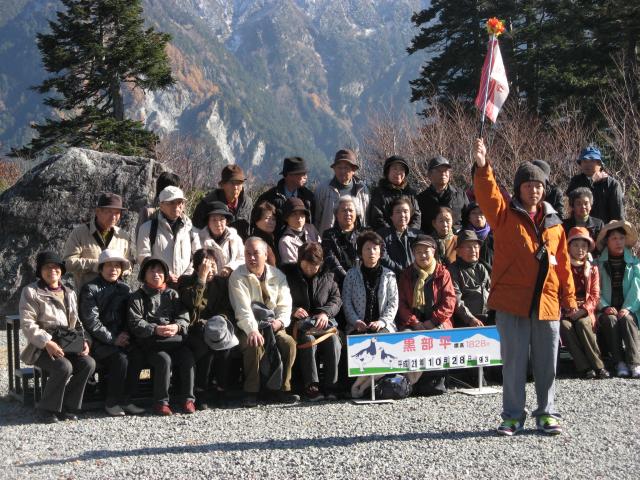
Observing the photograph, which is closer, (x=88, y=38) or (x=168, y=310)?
(x=168, y=310)

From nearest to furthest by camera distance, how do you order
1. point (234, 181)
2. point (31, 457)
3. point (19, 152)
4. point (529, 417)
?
point (31, 457), point (529, 417), point (234, 181), point (19, 152)

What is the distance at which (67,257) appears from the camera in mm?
7598

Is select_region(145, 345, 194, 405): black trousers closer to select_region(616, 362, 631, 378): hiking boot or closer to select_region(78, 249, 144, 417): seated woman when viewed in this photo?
select_region(78, 249, 144, 417): seated woman

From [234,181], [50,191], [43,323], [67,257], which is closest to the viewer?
[43,323]

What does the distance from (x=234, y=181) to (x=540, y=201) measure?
3687 millimetres

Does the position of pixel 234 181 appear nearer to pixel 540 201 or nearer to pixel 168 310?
pixel 168 310

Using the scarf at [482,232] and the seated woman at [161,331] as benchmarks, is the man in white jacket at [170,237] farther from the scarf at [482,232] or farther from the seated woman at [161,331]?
the scarf at [482,232]

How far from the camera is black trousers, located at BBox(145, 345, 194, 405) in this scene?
22.8 ft

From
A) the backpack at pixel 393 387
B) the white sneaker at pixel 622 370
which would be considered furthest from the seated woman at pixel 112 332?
the white sneaker at pixel 622 370

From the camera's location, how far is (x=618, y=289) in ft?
27.6

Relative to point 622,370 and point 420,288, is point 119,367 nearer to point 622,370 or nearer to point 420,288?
point 420,288

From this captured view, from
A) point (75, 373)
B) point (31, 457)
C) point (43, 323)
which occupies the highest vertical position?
point (43, 323)

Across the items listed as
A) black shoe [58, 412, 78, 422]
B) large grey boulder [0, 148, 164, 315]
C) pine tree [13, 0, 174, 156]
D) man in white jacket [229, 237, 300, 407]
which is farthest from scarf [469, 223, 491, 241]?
pine tree [13, 0, 174, 156]

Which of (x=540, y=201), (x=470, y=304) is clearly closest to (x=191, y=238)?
(x=470, y=304)
